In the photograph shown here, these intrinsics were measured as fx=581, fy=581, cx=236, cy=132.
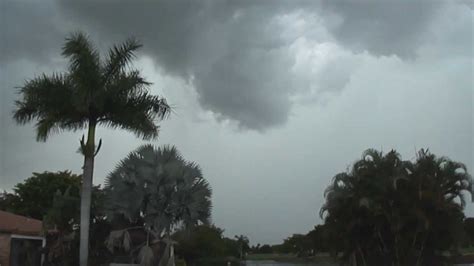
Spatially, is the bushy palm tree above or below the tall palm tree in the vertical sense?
below

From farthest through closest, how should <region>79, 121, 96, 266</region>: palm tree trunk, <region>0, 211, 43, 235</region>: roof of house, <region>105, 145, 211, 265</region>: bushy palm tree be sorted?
<region>0, 211, 43, 235</region>: roof of house
<region>105, 145, 211, 265</region>: bushy palm tree
<region>79, 121, 96, 266</region>: palm tree trunk

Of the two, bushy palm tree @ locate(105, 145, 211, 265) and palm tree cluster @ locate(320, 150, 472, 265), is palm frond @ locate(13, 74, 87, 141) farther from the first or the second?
palm tree cluster @ locate(320, 150, 472, 265)

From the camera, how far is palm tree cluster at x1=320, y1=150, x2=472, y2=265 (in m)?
26.0

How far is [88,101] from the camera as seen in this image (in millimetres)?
19734

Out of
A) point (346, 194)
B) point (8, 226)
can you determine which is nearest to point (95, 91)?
point (8, 226)

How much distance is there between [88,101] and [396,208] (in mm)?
14400

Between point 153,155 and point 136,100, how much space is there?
2.77m

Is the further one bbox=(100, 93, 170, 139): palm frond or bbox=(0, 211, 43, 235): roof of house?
bbox=(0, 211, 43, 235): roof of house

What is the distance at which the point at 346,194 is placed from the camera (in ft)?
90.6

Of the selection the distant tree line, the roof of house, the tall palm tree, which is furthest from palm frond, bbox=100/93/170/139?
the distant tree line

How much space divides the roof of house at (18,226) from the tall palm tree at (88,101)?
654 centimetres

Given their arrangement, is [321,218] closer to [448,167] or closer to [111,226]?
[448,167]

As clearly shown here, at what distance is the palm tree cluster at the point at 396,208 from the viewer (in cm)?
2605

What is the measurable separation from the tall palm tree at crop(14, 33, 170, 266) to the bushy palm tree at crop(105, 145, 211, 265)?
1.82 metres
